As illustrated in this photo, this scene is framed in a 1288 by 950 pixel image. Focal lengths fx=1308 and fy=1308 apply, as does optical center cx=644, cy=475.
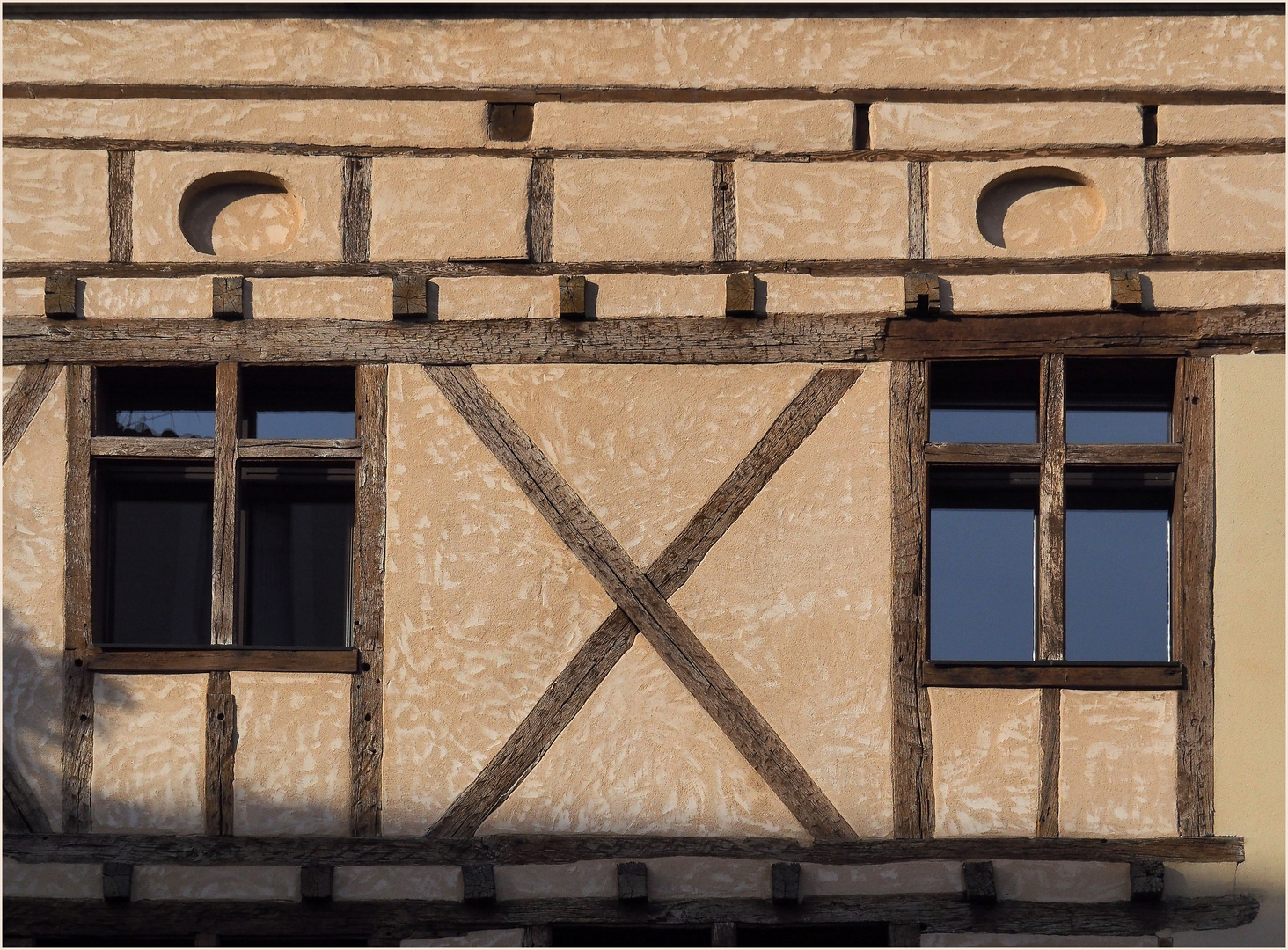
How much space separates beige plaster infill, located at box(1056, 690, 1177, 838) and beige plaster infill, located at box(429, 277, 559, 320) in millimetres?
2727

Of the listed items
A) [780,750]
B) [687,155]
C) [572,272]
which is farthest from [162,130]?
[780,750]

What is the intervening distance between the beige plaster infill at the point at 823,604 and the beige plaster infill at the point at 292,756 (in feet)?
4.90

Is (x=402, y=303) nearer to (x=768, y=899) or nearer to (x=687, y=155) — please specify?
(x=687, y=155)

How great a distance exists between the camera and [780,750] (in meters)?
5.25

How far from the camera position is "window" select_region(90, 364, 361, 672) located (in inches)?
218

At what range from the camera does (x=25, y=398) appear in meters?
5.49

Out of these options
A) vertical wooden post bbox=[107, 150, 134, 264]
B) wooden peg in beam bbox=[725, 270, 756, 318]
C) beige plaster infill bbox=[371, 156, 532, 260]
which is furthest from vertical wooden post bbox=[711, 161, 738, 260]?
vertical wooden post bbox=[107, 150, 134, 264]

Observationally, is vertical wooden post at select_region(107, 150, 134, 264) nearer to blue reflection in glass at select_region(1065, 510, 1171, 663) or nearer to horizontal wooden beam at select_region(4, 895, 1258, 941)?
horizontal wooden beam at select_region(4, 895, 1258, 941)

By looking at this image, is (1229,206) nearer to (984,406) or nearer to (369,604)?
(984,406)

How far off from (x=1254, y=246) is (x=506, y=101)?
128 inches

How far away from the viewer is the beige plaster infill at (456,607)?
529 centimetres

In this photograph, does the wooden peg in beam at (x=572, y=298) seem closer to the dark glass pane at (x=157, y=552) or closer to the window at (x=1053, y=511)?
the window at (x=1053, y=511)

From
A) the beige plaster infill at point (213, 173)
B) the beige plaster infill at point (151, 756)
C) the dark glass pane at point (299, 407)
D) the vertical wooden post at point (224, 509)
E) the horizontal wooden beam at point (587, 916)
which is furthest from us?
the dark glass pane at point (299, 407)

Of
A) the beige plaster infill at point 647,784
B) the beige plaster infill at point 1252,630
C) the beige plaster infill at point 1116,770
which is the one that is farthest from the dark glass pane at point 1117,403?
the beige plaster infill at point 647,784
